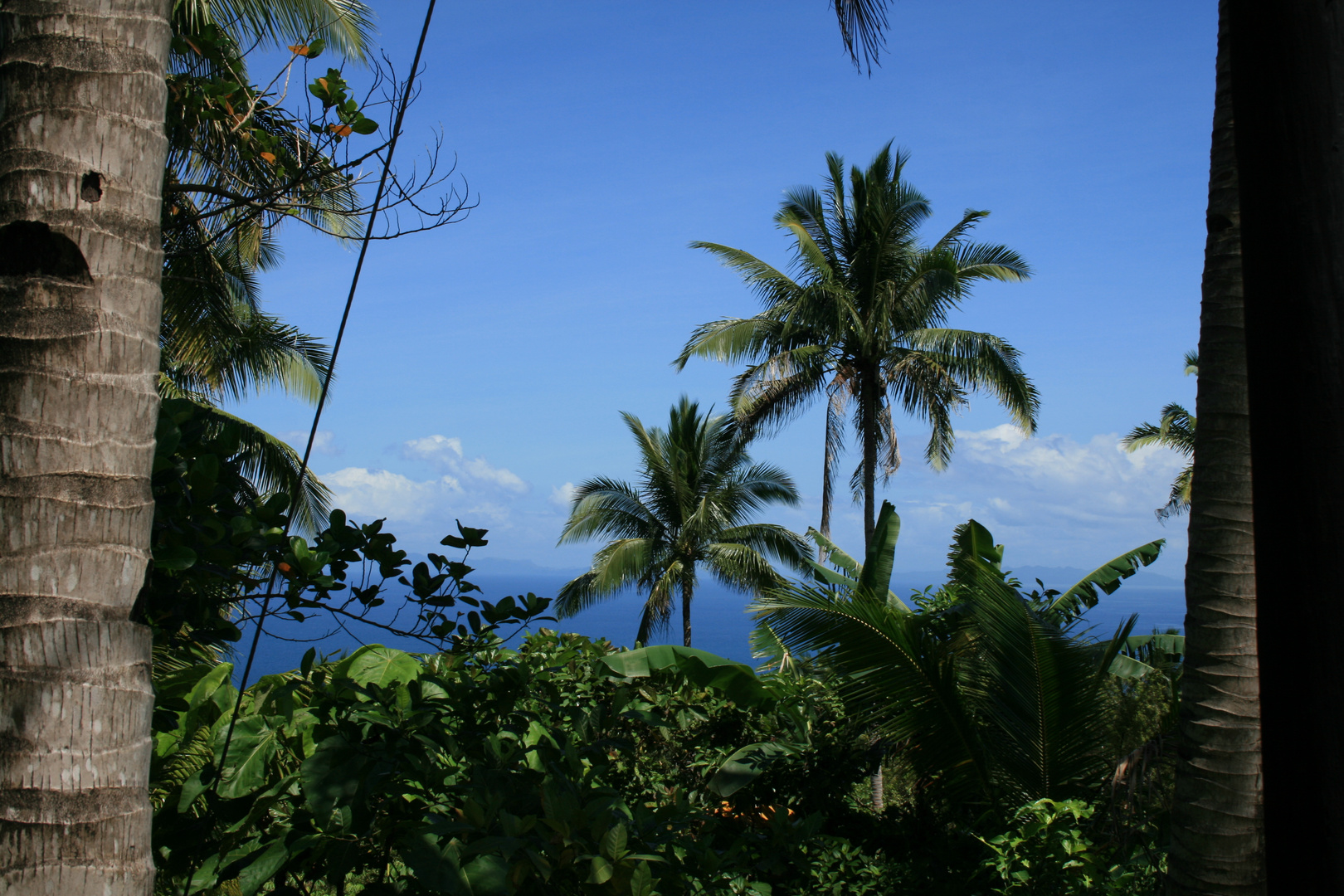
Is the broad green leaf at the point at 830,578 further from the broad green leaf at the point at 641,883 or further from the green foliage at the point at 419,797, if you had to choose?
the broad green leaf at the point at 641,883

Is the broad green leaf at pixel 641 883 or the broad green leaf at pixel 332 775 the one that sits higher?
the broad green leaf at pixel 332 775

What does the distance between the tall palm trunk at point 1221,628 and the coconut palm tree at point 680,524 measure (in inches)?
900

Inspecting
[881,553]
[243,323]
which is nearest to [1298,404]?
[881,553]

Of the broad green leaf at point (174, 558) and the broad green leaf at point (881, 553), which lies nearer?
the broad green leaf at point (174, 558)

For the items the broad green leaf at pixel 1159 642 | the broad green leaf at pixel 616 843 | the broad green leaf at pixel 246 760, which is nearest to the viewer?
the broad green leaf at pixel 616 843

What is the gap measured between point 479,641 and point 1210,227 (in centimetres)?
374

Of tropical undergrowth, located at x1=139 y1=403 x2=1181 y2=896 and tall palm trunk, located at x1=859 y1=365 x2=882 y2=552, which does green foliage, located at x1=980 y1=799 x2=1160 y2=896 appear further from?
tall palm trunk, located at x1=859 y1=365 x2=882 y2=552

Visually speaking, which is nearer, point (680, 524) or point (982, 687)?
point (982, 687)

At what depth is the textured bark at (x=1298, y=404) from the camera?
159cm

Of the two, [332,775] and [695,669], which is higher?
[695,669]

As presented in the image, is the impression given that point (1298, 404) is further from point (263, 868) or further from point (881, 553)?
point (881, 553)

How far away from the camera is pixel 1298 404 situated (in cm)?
167

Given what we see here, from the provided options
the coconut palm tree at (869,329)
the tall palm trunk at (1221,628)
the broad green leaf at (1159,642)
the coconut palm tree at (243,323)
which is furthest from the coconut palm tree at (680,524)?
the tall palm trunk at (1221,628)

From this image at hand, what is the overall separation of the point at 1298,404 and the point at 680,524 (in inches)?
1053
